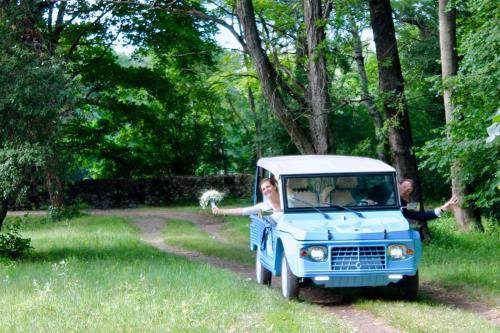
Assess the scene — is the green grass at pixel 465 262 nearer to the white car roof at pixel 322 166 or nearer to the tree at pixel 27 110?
the white car roof at pixel 322 166

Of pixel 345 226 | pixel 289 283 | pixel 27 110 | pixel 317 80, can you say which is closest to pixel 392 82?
pixel 317 80

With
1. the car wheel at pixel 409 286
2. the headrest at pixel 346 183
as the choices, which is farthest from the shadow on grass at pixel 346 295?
the headrest at pixel 346 183

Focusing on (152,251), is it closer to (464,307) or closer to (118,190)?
(464,307)

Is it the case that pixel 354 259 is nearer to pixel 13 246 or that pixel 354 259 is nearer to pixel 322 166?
pixel 322 166

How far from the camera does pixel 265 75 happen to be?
17.5 meters

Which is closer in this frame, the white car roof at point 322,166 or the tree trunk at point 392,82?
the white car roof at point 322,166

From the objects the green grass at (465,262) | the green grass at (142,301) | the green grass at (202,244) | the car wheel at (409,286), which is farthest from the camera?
the green grass at (202,244)

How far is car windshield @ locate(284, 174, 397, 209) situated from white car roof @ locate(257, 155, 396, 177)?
0.33 feet

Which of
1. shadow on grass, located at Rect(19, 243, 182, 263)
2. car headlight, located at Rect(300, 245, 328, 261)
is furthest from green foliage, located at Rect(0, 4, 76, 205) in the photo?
car headlight, located at Rect(300, 245, 328, 261)

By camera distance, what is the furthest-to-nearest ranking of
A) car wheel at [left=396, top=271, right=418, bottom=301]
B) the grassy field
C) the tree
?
the tree
car wheel at [left=396, top=271, right=418, bottom=301]
the grassy field

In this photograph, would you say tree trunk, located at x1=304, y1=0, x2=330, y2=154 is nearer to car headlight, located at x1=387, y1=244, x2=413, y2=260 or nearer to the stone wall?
car headlight, located at x1=387, y1=244, x2=413, y2=260

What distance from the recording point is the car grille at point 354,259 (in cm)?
993

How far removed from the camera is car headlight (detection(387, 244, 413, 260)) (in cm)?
1002

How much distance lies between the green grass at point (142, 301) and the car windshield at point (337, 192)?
150 centimetres
